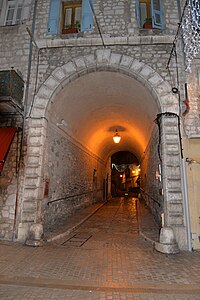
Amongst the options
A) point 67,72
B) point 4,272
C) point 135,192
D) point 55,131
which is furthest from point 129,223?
point 135,192

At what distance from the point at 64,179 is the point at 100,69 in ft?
13.9

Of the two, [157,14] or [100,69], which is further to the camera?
[157,14]

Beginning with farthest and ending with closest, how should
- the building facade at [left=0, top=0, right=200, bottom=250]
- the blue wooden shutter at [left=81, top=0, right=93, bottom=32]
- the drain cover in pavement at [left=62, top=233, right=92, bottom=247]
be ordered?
the blue wooden shutter at [left=81, top=0, right=93, bottom=32] → the building facade at [left=0, top=0, right=200, bottom=250] → the drain cover in pavement at [left=62, top=233, right=92, bottom=247]

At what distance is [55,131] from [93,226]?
12.2 ft

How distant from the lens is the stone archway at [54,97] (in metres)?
5.30

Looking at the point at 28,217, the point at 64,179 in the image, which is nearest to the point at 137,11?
the point at 64,179

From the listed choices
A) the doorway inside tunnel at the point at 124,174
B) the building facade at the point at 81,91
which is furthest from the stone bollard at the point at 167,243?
the doorway inside tunnel at the point at 124,174

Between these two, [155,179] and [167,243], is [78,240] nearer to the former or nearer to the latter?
[167,243]

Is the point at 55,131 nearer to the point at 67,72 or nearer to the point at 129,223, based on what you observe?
the point at 67,72

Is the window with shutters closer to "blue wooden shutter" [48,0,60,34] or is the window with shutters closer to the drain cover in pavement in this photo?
"blue wooden shutter" [48,0,60,34]

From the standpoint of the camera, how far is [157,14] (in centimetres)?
657

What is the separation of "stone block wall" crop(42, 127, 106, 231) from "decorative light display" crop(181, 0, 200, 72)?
4.88 meters

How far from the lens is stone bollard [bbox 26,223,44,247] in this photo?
4.98 m

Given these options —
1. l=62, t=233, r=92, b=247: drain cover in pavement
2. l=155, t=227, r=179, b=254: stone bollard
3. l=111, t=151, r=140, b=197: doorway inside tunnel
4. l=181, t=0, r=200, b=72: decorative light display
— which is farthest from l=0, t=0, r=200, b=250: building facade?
l=111, t=151, r=140, b=197: doorway inside tunnel
